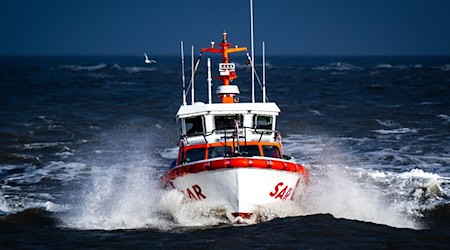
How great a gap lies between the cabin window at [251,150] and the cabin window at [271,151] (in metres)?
0.21

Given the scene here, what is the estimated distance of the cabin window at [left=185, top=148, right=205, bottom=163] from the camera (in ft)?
51.2

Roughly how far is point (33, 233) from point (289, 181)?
5555 millimetres

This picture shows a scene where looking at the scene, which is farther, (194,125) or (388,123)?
(388,123)

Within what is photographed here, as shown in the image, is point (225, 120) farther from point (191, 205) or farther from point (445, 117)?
point (445, 117)

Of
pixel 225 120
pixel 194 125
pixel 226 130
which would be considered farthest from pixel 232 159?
pixel 194 125

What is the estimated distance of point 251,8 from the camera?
54.4 ft

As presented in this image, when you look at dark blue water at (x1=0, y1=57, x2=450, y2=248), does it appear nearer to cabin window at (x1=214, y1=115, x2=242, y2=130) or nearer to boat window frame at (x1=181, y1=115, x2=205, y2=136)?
Answer: boat window frame at (x1=181, y1=115, x2=205, y2=136)

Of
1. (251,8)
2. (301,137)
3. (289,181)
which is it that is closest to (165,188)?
(289,181)

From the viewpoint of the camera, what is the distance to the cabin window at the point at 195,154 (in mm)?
15617

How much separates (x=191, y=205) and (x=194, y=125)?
2.29 m

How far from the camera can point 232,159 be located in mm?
14086

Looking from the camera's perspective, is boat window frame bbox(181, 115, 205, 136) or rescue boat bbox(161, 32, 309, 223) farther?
boat window frame bbox(181, 115, 205, 136)

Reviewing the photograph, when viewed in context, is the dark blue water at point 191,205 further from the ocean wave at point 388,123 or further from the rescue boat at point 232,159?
the rescue boat at point 232,159

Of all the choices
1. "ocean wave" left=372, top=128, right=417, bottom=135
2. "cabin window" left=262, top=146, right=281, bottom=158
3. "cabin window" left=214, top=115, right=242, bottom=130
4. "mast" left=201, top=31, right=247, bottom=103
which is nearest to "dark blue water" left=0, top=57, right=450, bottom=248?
"ocean wave" left=372, top=128, right=417, bottom=135
